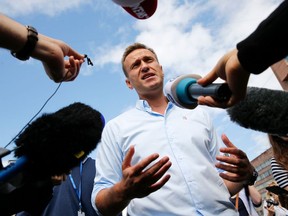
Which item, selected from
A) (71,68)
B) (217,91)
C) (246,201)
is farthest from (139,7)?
(246,201)

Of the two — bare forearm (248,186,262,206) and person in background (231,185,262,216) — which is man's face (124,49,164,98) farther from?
bare forearm (248,186,262,206)

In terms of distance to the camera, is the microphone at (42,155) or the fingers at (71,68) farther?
the fingers at (71,68)

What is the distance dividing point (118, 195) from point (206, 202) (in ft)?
2.19

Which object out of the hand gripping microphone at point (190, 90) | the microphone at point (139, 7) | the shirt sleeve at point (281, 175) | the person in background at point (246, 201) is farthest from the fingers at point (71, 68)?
the shirt sleeve at point (281, 175)

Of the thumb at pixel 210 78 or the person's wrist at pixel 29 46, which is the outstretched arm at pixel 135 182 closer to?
the thumb at pixel 210 78

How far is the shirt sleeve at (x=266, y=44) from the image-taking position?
1.05m

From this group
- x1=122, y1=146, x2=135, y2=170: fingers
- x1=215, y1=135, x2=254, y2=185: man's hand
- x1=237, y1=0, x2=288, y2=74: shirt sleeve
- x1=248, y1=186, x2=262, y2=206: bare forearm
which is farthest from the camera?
x1=248, y1=186, x2=262, y2=206: bare forearm

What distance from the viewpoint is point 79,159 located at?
4.33 ft

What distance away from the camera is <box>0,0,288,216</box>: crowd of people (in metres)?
1.24

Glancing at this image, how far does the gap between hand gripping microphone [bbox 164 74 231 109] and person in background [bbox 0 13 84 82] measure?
59cm

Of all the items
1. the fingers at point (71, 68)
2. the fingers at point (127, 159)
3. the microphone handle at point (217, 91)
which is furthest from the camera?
the fingers at point (127, 159)

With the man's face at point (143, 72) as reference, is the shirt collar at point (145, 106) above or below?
below

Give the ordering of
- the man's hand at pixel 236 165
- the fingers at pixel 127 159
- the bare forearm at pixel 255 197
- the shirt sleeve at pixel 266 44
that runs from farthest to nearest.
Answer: the bare forearm at pixel 255 197, the man's hand at pixel 236 165, the fingers at pixel 127 159, the shirt sleeve at pixel 266 44

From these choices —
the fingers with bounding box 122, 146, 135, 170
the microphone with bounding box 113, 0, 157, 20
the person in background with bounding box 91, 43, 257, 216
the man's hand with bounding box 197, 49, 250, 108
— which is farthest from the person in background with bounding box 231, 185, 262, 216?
the microphone with bounding box 113, 0, 157, 20
